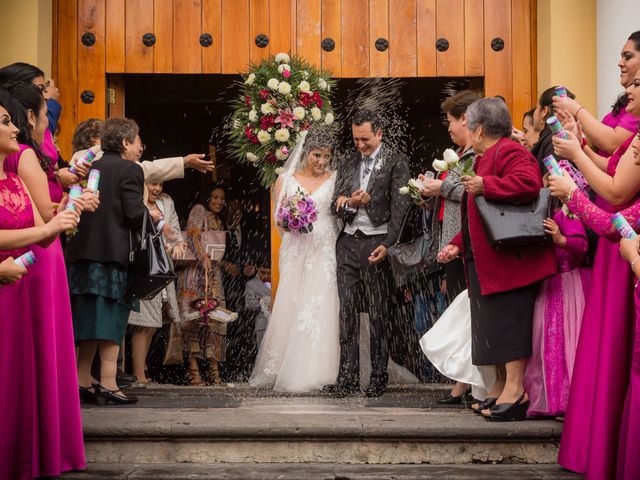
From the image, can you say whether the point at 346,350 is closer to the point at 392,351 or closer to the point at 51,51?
the point at 392,351

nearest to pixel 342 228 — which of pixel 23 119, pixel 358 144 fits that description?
pixel 358 144

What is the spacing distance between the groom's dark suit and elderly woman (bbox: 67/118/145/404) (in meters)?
1.68

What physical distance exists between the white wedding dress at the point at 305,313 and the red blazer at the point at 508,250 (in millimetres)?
2412

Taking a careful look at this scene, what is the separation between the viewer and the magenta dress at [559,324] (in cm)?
625

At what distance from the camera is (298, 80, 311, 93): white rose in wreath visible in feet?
28.5

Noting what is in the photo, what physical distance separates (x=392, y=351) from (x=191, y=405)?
2.02m

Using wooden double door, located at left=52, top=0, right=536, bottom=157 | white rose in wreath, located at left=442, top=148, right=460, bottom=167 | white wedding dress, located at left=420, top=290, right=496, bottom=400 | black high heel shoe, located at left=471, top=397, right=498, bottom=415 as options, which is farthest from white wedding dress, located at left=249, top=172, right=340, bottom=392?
white rose in wreath, located at left=442, top=148, right=460, bottom=167

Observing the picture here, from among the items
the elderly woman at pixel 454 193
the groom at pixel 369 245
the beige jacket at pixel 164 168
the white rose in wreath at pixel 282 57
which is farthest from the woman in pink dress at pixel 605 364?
the white rose in wreath at pixel 282 57

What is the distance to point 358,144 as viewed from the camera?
8133 millimetres

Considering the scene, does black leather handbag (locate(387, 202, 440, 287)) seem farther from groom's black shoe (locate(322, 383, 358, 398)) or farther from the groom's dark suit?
groom's black shoe (locate(322, 383, 358, 398))

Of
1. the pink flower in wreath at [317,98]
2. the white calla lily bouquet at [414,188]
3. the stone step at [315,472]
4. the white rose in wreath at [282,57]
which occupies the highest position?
the white rose in wreath at [282,57]

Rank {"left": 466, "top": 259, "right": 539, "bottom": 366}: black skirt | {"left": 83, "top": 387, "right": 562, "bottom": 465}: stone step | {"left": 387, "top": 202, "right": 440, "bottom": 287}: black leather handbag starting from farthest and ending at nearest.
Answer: {"left": 387, "top": 202, "right": 440, "bottom": 287}: black leather handbag
{"left": 466, "top": 259, "right": 539, "bottom": 366}: black skirt
{"left": 83, "top": 387, "right": 562, "bottom": 465}: stone step

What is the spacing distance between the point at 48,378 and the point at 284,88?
3.95m

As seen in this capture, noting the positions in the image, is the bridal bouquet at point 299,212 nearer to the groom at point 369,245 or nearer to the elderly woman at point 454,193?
the groom at point 369,245
